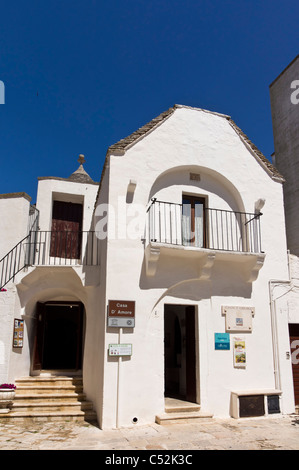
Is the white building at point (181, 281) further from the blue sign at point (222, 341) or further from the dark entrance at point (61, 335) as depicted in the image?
the dark entrance at point (61, 335)

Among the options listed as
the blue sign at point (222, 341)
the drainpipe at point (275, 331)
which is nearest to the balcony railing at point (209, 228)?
the drainpipe at point (275, 331)

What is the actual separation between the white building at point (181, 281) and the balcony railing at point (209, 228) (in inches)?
1.2

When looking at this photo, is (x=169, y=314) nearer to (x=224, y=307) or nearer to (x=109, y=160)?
(x=224, y=307)

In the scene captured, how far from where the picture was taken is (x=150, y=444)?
655 centimetres

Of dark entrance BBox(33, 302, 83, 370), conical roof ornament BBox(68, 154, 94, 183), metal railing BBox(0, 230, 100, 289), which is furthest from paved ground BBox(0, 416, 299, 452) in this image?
conical roof ornament BBox(68, 154, 94, 183)

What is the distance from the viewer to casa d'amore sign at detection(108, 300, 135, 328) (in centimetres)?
809

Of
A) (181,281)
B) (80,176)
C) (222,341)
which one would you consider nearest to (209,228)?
(181,281)

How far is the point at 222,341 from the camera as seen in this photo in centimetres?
897

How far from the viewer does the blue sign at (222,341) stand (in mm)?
8938

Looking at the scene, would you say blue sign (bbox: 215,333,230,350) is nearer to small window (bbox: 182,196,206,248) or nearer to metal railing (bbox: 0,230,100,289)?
small window (bbox: 182,196,206,248)

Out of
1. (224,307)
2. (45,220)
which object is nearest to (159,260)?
(224,307)

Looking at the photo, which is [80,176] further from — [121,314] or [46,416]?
[46,416]

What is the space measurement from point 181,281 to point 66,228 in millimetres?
6627

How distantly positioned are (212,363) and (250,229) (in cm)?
370
